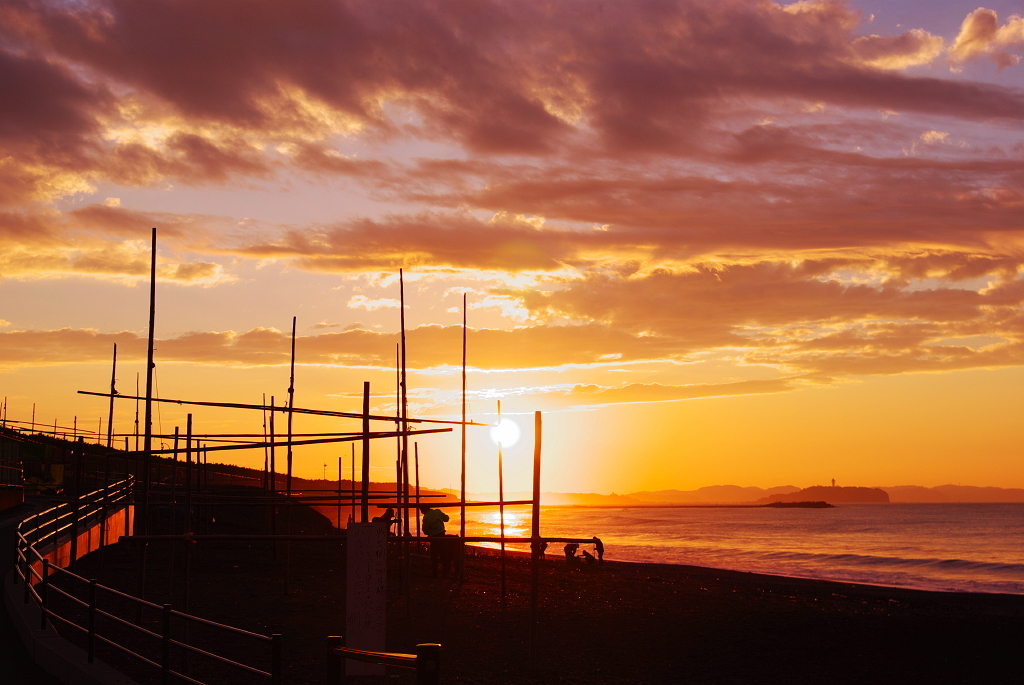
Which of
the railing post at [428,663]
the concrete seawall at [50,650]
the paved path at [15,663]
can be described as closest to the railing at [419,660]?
the railing post at [428,663]

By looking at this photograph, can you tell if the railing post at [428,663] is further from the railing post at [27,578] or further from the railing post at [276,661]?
the railing post at [27,578]

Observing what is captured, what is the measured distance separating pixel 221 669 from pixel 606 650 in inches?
260

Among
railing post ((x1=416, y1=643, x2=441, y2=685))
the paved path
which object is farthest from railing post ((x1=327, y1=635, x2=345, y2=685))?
the paved path

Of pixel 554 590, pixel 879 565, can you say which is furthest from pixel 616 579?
pixel 879 565

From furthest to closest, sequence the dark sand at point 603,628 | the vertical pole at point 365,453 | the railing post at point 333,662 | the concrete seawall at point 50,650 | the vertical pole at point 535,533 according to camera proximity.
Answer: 1. the dark sand at point 603,628
2. the vertical pole at point 535,533
3. the vertical pole at point 365,453
4. the concrete seawall at point 50,650
5. the railing post at point 333,662

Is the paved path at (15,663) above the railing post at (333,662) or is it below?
below

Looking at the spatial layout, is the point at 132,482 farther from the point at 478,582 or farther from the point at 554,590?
the point at 554,590

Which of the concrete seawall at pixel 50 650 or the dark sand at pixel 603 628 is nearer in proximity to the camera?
the concrete seawall at pixel 50 650

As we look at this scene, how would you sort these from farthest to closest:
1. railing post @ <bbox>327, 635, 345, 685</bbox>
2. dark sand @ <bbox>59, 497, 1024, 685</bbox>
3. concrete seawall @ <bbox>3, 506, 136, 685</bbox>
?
dark sand @ <bbox>59, 497, 1024, 685</bbox>
concrete seawall @ <bbox>3, 506, 136, 685</bbox>
railing post @ <bbox>327, 635, 345, 685</bbox>

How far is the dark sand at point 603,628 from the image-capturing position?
14.0 m

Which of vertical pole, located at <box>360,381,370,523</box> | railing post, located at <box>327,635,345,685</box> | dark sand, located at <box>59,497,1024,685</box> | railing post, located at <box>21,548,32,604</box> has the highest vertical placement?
vertical pole, located at <box>360,381,370,523</box>

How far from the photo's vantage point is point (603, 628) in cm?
1784

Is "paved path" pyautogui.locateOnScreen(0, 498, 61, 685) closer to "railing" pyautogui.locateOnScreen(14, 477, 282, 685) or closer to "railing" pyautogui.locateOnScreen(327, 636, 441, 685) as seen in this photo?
"railing" pyautogui.locateOnScreen(14, 477, 282, 685)

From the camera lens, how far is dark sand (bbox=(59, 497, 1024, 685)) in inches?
552
